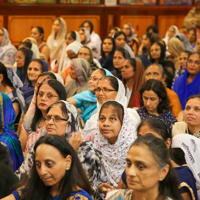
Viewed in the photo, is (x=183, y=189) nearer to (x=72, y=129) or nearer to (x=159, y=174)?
(x=159, y=174)

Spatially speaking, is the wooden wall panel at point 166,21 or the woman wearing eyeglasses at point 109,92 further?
the wooden wall panel at point 166,21

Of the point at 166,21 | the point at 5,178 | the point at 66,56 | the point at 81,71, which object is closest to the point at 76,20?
the point at 166,21

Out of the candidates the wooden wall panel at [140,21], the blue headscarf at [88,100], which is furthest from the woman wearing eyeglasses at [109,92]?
the wooden wall panel at [140,21]

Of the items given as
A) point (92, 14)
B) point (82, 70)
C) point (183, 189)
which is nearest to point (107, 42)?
point (82, 70)

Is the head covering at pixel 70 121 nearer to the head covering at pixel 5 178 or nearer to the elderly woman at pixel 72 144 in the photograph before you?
the elderly woman at pixel 72 144

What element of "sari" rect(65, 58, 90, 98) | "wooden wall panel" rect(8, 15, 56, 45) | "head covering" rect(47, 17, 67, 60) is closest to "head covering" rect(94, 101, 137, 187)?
"sari" rect(65, 58, 90, 98)

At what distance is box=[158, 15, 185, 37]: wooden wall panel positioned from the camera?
11.8 metres

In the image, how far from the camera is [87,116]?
3.97 metres

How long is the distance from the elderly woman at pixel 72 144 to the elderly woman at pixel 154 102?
1183mm

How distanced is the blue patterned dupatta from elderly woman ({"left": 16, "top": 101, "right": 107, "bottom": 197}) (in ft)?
1.50

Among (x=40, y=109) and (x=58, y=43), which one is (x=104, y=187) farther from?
(x=58, y=43)

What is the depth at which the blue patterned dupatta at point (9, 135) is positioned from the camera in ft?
9.31

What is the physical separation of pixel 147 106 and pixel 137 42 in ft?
18.1

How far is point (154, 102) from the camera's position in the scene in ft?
11.9
